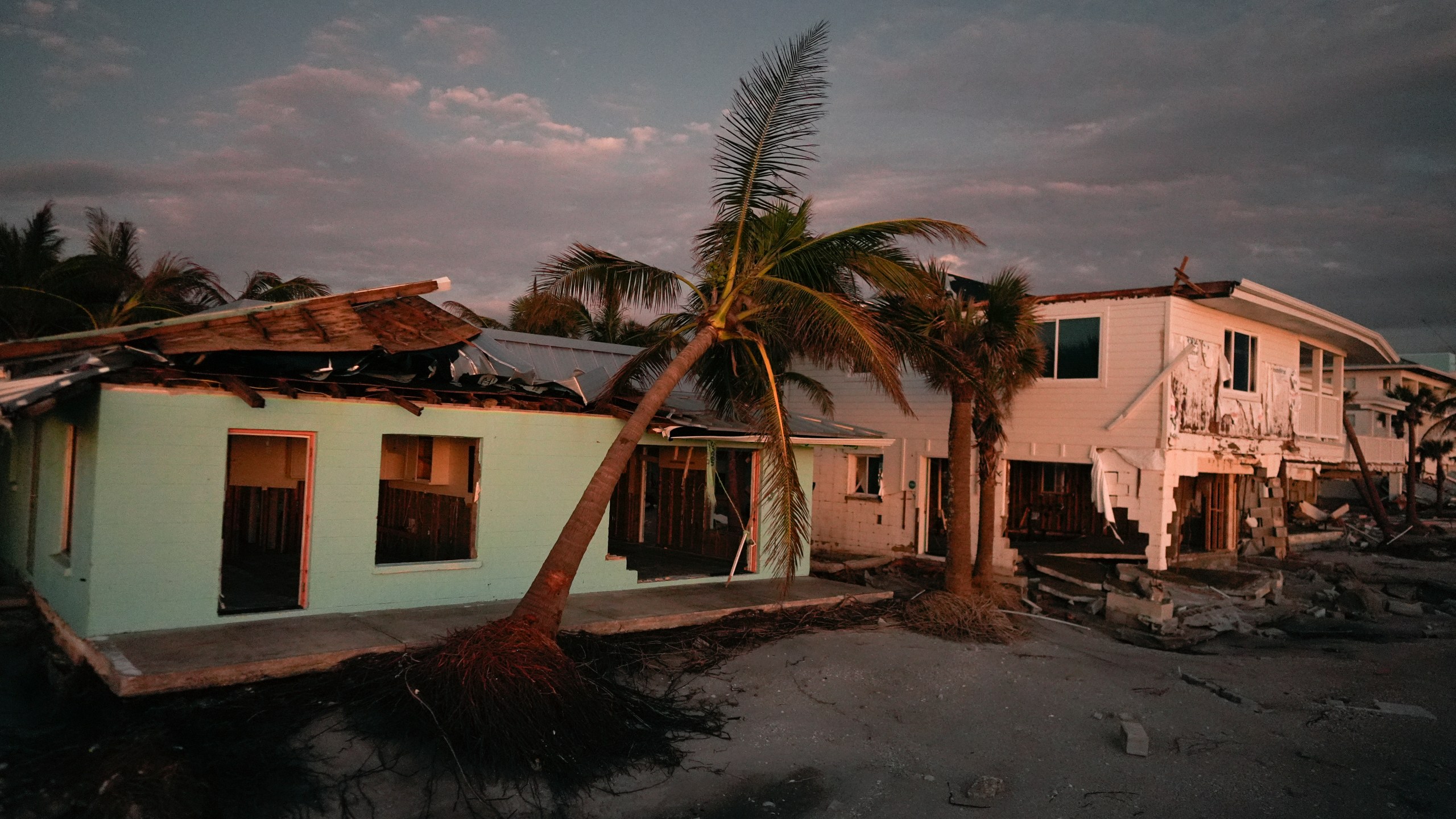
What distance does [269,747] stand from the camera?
22.2 ft

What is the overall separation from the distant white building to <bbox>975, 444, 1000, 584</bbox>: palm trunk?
316 cm

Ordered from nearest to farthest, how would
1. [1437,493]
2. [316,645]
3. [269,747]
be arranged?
[269,747]
[316,645]
[1437,493]

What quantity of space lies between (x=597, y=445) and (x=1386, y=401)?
120 ft

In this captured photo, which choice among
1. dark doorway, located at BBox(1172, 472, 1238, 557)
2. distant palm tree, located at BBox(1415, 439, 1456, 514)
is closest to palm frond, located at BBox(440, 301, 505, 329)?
dark doorway, located at BBox(1172, 472, 1238, 557)

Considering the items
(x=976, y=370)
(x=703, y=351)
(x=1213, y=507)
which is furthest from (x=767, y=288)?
(x=1213, y=507)

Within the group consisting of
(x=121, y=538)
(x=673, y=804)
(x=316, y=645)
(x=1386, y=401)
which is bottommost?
(x=673, y=804)

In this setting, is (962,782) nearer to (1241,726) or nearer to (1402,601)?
(1241,726)

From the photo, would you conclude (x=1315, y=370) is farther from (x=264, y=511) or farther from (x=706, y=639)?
Answer: (x=264, y=511)

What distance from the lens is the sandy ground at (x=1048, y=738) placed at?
700 cm

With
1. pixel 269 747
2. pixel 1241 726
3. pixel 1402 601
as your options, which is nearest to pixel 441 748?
pixel 269 747

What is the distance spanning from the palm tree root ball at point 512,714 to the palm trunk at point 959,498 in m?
6.40

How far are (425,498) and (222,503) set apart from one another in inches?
257

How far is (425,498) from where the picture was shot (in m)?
15.4

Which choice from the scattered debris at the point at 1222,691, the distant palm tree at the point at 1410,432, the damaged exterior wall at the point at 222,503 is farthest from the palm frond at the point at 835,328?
the distant palm tree at the point at 1410,432
